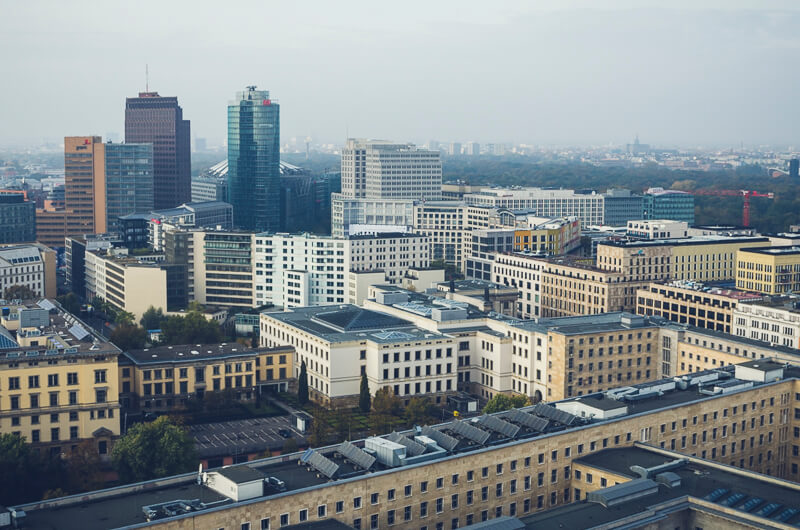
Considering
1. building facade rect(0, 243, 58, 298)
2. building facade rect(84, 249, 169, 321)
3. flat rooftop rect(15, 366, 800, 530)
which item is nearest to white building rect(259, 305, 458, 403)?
flat rooftop rect(15, 366, 800, 530)

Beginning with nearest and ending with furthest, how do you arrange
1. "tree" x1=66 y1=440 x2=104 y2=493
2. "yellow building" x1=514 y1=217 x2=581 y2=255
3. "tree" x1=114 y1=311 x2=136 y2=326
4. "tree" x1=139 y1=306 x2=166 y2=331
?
"tree" x1=66 y1=440 x2=104 y2=493, "tree" x1=114 y1=311 x2=136 y2=326, "tree" x1=139 y1=306 x2=166 y2=331, "yellow building" x1=514 y1=217 x2=581 y2=255

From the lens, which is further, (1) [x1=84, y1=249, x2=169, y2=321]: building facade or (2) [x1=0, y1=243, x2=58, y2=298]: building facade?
(2) [x1=0, y1=243, x2=58, y2=298]: building facade

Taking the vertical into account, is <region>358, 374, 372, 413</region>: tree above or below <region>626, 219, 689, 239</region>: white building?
below

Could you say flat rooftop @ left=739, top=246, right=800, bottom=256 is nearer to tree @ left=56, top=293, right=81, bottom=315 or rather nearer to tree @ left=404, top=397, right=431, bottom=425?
tree @ left=404, top=397, right=431, bottom=425

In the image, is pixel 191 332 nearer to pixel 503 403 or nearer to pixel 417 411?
pixel 417 411

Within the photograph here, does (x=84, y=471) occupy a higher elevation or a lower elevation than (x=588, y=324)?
lower

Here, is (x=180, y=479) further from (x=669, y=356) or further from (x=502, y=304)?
(x=502, y=304)

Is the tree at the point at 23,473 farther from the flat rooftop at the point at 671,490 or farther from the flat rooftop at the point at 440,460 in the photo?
the flat rooftop at the point at 671,490

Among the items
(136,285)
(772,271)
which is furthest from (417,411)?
(136,285)

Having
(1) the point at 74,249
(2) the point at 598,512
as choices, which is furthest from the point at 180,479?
(1) the point at 74,249
